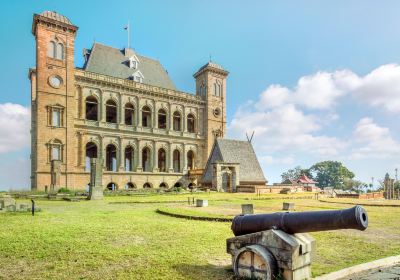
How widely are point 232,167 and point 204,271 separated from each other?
32648 millimetres

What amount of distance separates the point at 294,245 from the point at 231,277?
1265 mm

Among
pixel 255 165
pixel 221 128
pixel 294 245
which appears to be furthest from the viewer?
pixel 221 128

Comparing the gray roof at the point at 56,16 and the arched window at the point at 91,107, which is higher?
the gray roof at the point at 56,16

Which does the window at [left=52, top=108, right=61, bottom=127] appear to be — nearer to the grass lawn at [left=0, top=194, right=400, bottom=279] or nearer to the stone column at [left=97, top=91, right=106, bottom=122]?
the stone column at [left=97, top=91, right=106, bottom=122]

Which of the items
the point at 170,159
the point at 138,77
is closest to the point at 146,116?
the point at 138,77

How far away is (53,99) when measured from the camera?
125ft

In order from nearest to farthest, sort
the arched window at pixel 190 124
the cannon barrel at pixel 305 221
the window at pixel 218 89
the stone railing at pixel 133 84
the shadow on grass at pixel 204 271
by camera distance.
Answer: the cannon barrel at pixel 305 221
the shadow on grass at pixel 204 271
the stone railing at pixel 133 84
the arched window at pixel 190 124
the window at pixel 218 89

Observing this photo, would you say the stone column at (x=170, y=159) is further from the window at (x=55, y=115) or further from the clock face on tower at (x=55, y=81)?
the clock face on tower at (x=55, y=81)

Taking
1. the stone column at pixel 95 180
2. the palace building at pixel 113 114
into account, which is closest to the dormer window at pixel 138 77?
the palace building at pixel 113 114

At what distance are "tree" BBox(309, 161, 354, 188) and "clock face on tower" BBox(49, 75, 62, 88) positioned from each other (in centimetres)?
8806

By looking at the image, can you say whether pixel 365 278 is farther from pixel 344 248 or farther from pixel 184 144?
pixel 184 144

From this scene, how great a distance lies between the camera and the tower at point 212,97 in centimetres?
5272

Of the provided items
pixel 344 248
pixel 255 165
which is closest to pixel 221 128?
pixel 255 165

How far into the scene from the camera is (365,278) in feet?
17.2
